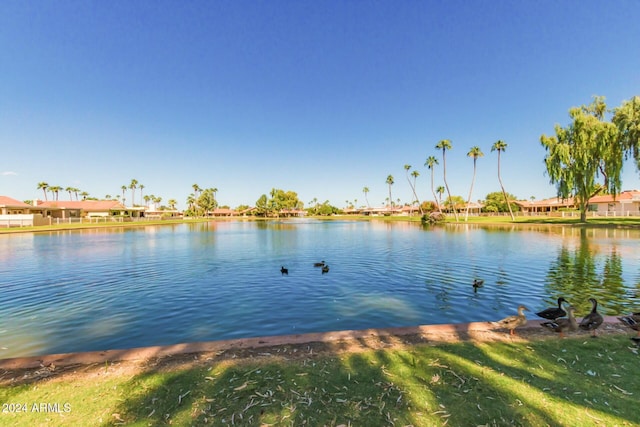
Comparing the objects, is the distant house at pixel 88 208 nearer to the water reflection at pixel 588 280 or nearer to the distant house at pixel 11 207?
the distant house at pixel 11 207

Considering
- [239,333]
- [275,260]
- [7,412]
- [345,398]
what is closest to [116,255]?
[275,260]

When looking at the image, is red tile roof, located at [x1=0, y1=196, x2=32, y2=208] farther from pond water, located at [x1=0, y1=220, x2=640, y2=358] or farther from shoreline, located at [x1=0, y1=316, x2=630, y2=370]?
shoreline, located at [x1=0, y1=316, x2=630, y2=370]

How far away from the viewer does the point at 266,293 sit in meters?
11.8

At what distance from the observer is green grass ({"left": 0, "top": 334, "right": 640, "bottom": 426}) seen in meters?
3.64

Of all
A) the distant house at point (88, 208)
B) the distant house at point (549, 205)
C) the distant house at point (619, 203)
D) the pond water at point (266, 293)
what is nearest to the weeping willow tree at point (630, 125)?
the distant house at point (619, 203)

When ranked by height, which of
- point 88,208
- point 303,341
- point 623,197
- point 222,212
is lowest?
point 303,341

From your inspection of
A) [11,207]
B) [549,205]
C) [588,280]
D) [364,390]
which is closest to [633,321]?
[364,390]

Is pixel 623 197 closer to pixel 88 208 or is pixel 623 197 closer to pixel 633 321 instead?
pixel 633 321

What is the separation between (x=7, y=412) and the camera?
3.82 meters

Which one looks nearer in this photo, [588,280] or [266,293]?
[266,293]

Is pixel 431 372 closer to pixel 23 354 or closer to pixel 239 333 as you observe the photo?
pixel 239 333

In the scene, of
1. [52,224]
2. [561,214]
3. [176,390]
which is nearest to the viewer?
[176,390]

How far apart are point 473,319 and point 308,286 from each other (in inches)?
262

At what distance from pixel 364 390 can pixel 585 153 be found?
52.8m
